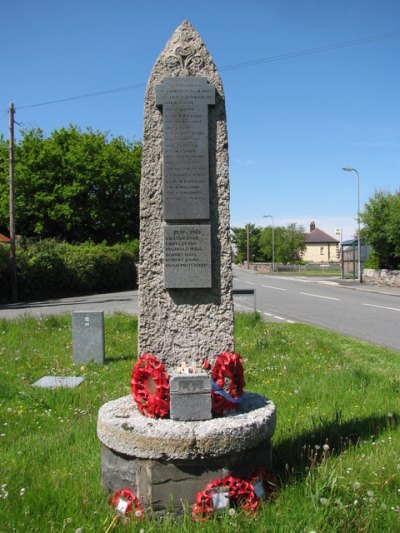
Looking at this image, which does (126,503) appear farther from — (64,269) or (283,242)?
(283,242)

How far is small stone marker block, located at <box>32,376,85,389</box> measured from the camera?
660 centimetres

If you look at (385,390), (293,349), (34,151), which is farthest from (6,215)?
(385,390)

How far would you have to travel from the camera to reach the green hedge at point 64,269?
25547 millimetres

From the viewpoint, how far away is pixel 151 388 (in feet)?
11.4

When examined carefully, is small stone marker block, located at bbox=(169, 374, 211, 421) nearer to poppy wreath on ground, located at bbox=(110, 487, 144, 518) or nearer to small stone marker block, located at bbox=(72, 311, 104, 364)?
poppy wreath on ground, located at bbox=(110, 487, 144, 518)

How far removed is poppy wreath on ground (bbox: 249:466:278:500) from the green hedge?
22.5 metres

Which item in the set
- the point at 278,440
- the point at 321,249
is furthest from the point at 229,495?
the point at 321,249

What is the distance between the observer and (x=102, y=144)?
37219 millimetres

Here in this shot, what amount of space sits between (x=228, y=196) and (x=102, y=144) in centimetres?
3504

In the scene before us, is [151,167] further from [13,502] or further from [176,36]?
[13,502]

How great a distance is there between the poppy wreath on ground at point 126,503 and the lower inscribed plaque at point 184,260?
1.42 m

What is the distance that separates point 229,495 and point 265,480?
32cm

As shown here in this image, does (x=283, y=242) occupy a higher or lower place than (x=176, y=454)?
higher

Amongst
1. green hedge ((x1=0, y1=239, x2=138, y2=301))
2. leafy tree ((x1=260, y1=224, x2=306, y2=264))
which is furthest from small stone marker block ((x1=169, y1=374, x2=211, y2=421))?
leafy tree ((x1=260, y1=224, x2=306, y2=264))
